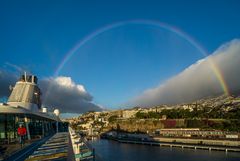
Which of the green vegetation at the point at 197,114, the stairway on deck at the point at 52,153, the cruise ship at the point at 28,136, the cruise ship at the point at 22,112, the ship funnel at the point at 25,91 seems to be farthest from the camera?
the green vegetation at the point at 197,114

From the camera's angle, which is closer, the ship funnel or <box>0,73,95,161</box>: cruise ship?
<box>0,73,95,161</box>: cruise ship

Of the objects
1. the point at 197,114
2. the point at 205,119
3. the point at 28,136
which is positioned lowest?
the point at 28,136

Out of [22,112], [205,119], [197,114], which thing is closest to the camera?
[22,112]

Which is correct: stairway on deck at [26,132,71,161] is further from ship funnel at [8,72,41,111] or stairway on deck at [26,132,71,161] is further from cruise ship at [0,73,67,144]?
ship funnel at [8,72,41,111]

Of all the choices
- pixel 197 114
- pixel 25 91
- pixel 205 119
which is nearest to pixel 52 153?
pixel 25 91

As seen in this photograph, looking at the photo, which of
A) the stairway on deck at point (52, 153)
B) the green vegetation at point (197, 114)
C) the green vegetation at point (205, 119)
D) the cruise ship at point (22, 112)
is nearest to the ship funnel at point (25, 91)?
the cruise ship at point (22, 112)

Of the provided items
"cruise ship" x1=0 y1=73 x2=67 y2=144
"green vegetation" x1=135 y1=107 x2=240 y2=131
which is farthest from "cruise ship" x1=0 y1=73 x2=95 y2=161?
"green vegetation" x1=135 y1=107 x2=240 y2=131

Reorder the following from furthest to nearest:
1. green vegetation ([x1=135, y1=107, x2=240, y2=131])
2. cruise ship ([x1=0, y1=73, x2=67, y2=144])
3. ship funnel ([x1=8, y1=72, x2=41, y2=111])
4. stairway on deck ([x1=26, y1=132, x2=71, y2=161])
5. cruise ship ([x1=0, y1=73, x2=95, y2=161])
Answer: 1. green vegetation ([x1=135, y1=107, x2=240, y2=131])
2. ship funnel ([x1=8, y1=72, x2=41, y2=111])
3. cruise ship ([x1=0, y1=73, x2=67, y2=144])
4. cruise ship ([x1=0, y1=73, x2=95, y2=161])
5. stairway on deck ([x1=26, y1=132, x2=71, y2=161])

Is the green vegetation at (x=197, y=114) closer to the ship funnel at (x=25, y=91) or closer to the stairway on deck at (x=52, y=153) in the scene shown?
the ship funnel at (x=25, y=91)

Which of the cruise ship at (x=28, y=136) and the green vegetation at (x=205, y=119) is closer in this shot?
the cruise ship at (x=28, y=136)

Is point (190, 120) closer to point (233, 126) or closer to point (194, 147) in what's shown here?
point (233, 126)

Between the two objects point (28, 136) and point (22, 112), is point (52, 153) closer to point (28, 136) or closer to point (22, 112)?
point (22, 112)

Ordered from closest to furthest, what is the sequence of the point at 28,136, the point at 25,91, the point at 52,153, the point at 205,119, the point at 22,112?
1. the point at 52,153
2. the point at 22,112
3. the point at 28,136
4. the point at 25,91
5. the point at 205,119

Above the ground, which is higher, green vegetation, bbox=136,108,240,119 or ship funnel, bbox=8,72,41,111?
ship funnel, bbox=8,72,41,111
